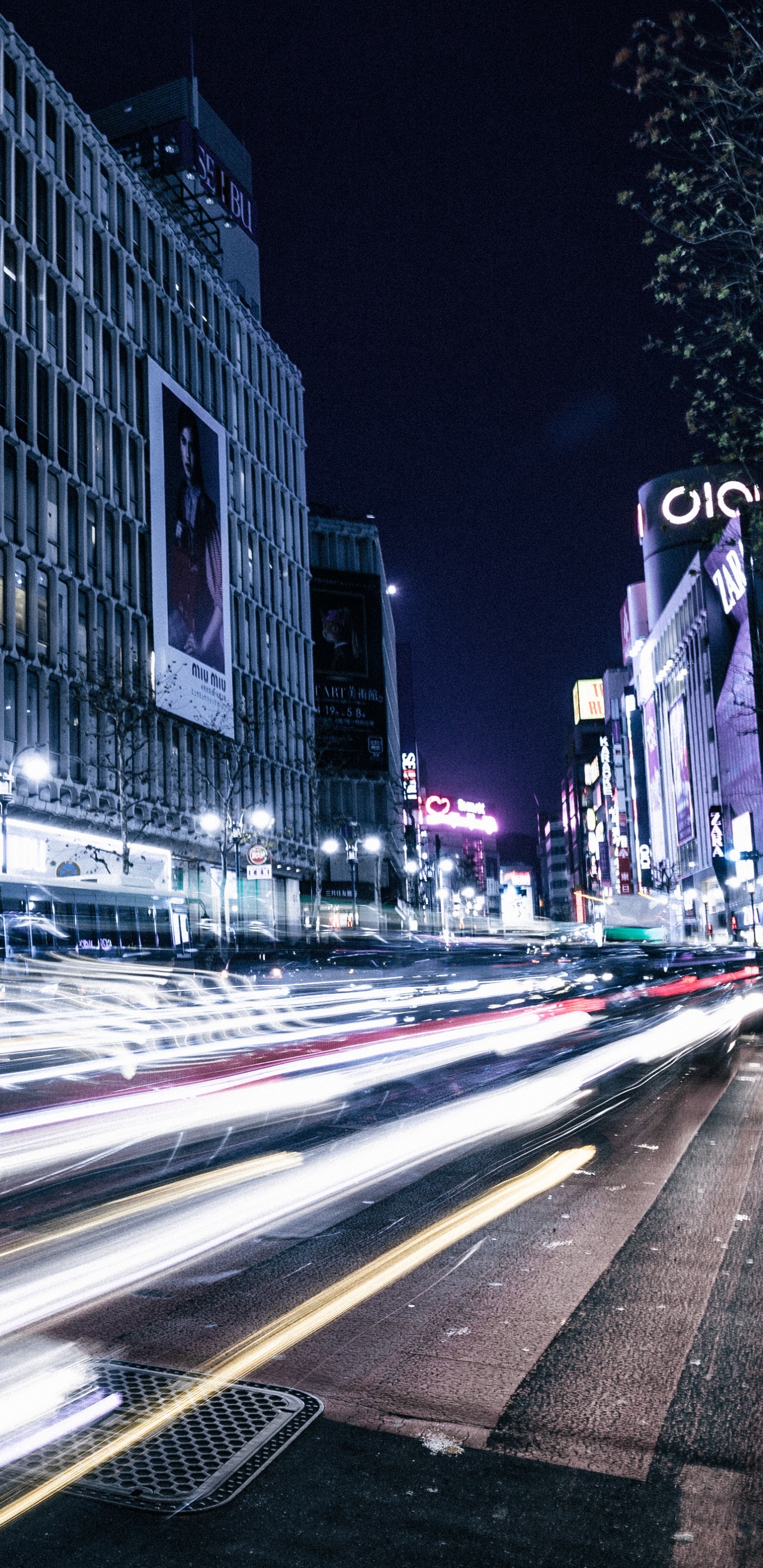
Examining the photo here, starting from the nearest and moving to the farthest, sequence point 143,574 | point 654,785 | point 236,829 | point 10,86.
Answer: point 10,86 < point 143,574 < point 236,829 < point 654,785

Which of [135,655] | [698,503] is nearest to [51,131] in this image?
[135,655]

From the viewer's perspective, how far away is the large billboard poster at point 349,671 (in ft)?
295

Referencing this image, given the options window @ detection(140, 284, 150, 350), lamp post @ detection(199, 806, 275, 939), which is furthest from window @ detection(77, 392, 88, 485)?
lamp post @ detection(199, 806, 275, 939)

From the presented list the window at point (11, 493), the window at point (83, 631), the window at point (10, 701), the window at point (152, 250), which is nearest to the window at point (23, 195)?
the window at point (11, 493)

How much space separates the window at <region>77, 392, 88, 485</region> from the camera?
5197 centimetres

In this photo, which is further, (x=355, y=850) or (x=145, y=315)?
(x=355, y=850)

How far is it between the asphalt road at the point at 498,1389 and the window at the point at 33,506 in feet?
147

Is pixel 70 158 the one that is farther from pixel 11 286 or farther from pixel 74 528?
pixel 74 528

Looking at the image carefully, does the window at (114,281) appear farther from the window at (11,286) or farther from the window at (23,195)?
the window at (11,286)

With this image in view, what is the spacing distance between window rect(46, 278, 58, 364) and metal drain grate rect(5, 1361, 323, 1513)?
2054 inches

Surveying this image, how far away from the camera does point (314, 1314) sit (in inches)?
205

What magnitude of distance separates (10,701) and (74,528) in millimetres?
11064

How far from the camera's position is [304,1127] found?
34.2ft

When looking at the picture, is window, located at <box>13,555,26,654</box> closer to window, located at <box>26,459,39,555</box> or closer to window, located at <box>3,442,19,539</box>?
window, located at <box>26,459,39,555</box>
